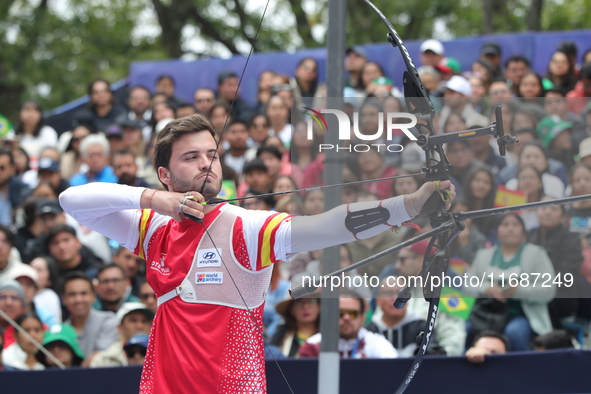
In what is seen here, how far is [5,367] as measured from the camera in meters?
5.81

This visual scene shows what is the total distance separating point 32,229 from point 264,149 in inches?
86.1

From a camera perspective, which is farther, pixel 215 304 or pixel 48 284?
pixel 48 284

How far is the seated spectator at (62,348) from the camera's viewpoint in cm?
578

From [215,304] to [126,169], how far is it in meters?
5.06

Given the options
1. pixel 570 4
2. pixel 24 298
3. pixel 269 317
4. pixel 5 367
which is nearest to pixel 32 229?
pixel 24 298

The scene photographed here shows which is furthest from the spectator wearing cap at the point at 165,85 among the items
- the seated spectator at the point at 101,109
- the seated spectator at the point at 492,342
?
the seated spectator at the point at 492,342

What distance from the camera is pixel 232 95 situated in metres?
9.47

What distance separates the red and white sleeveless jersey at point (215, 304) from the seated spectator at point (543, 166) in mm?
1275

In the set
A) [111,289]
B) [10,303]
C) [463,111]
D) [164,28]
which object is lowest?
[10,303]

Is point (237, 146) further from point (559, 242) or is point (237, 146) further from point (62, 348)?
point (559, 242)

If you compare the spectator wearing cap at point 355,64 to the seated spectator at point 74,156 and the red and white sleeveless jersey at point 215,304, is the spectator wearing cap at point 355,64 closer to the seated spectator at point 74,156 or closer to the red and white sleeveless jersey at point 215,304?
the seated spectator at point 74,156

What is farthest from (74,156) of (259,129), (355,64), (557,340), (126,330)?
(557,340)

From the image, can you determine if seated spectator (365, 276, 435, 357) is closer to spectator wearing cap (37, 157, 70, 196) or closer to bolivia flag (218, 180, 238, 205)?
bolivia flag (218, 180, 238, 205)

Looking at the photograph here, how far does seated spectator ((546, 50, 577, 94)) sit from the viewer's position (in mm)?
7750
